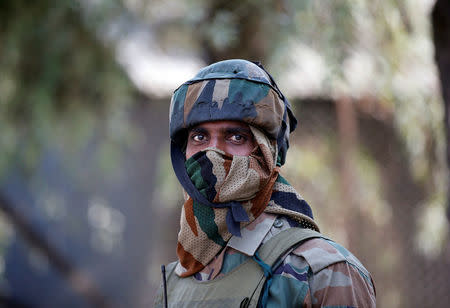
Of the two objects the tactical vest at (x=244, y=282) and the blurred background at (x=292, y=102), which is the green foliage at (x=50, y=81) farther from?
the tactical vest at (x=244, y=282)

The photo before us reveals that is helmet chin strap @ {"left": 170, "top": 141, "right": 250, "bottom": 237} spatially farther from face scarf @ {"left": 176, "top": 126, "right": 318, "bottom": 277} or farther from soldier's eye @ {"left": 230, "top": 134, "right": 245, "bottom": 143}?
soldier's eye @ {"left": 230, "top": 134, "right": 245, "bottom": 143}

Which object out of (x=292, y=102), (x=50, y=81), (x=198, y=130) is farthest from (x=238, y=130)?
(x=50, y=81)

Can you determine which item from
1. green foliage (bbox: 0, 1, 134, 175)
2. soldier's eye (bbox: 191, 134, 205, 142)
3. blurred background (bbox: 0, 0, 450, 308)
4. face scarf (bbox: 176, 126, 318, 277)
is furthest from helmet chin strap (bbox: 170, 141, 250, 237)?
green foliage (bbox: 0, 1, 134, 175)

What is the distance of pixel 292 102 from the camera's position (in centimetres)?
419

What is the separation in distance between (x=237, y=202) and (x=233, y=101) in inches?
11.5

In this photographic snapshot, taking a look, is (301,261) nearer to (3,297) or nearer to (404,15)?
(404,15)

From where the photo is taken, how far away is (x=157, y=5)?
14.6 ft

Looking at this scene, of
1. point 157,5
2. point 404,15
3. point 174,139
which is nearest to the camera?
point 174,139

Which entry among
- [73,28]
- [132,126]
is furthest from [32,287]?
[73,28]

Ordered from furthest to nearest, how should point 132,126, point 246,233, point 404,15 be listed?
point 132,126 → point 404,15 → point 246,233

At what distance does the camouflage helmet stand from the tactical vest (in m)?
0.31

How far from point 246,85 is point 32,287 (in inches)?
246

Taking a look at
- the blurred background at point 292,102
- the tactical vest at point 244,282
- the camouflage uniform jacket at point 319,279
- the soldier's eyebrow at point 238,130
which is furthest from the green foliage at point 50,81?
the camouflage uniform jacket at point 319,279

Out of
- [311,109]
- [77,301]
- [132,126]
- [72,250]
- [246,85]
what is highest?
[246,85]
